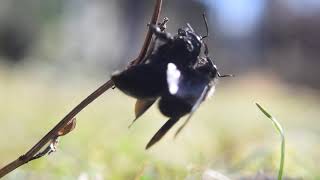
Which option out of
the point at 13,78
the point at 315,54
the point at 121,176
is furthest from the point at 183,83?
the point at 315,54

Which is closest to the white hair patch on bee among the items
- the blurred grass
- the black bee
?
the black bee

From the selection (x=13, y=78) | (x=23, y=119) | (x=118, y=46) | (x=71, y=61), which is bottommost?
(x=118, y=46)

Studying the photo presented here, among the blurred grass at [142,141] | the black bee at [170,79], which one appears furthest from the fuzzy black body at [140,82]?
the blurred grass at [142,141]

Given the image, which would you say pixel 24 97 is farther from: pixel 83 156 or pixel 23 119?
pixel 83 156

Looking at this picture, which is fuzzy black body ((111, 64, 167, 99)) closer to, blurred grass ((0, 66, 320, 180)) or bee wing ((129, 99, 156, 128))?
bee wing ((129, 99, 156, 128))

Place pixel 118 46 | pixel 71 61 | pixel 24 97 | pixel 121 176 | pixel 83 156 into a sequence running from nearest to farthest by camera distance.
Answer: pixel 121 176 → pixel 83 156 → pixel 24 97 → pixel 71 61 → pixel 118 46

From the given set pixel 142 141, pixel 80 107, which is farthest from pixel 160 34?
pixel 142 141

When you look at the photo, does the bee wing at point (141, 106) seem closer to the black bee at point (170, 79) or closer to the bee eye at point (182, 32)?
the black bee at point (170, 79)

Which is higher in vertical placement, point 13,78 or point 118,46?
point 13,78
